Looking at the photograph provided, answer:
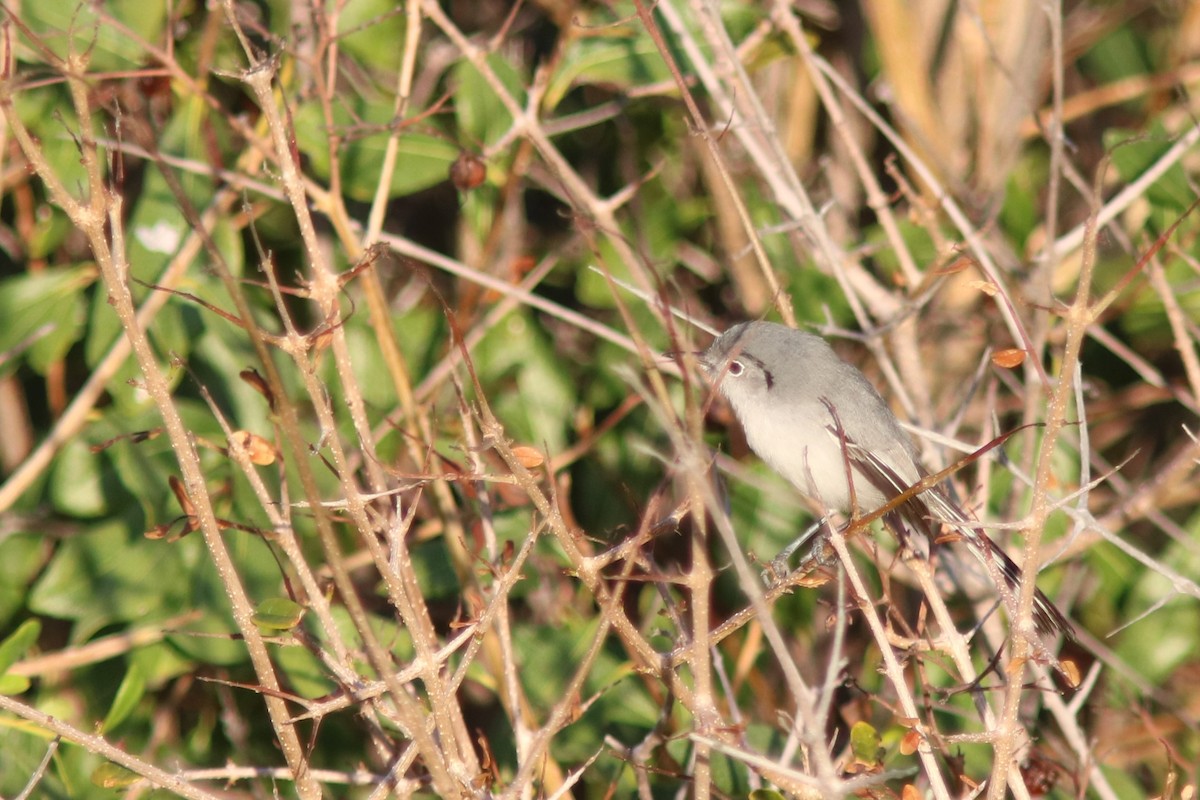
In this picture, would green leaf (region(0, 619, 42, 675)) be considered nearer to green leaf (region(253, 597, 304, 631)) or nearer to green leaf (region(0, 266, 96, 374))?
green leaf (region(0, 266, 96, 374))

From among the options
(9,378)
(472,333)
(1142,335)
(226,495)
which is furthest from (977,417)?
(9,378)

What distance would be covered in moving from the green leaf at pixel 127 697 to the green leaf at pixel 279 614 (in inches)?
31.5

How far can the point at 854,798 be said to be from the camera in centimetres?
205

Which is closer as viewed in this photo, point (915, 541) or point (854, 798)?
point (854, 798)

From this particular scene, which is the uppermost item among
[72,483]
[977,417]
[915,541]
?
[72,483]

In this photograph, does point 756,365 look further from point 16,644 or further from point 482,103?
point 16,644

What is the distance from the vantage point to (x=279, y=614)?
6.02 feet

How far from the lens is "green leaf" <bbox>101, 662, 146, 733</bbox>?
2.46 m

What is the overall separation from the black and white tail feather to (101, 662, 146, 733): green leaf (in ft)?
5.10

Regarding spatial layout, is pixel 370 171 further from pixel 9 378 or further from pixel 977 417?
pixel 977 417

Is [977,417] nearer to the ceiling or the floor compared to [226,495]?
nearer to the floor

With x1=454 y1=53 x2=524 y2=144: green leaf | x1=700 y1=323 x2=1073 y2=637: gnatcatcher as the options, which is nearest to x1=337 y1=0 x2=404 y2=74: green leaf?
x1=454 y1=53 x2=524 y2=144: green leaf

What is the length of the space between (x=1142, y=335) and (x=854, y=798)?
197cm

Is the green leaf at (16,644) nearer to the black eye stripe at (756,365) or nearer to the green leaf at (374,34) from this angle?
the green leaf at (374,34)
